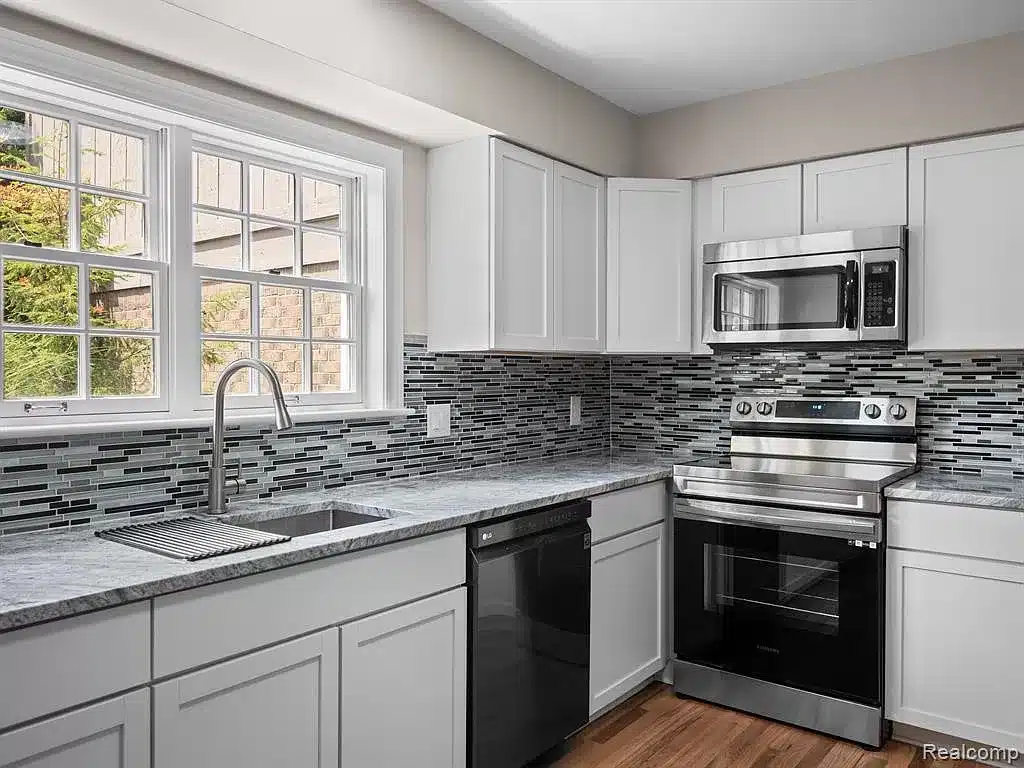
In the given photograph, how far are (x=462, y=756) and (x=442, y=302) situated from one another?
1553 mm

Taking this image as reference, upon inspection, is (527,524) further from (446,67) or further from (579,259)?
(446,67)

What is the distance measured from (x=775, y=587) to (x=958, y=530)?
24.8 inches

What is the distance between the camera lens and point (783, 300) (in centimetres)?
321

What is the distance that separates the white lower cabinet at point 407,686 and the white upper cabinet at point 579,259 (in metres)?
1.37

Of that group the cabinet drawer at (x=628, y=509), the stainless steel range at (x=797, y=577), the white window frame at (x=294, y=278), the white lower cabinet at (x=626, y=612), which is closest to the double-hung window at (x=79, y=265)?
the white window frame at (x=294, y=278)

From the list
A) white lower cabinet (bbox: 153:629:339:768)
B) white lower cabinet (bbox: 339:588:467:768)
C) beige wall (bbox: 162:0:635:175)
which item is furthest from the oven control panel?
white lower cabinet (bbox: 153:629:339:768)

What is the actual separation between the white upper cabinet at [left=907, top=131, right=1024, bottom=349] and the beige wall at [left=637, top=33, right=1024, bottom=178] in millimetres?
98

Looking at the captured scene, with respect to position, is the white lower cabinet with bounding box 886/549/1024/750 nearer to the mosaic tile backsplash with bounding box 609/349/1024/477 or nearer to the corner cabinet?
the mosaic tile backsplash with bounding box 609/349/1024/477

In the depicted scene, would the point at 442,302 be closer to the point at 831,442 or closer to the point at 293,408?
the point at 293,408

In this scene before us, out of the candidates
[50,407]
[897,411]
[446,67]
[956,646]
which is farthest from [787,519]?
[50,407]

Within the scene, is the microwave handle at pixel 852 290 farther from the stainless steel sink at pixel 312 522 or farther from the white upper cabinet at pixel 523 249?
the stainless steel sink at pixel 312 522

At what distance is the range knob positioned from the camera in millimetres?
3207

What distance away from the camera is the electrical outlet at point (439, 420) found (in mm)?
3059

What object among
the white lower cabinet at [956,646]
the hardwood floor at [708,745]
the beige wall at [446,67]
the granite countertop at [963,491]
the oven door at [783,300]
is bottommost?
the hardwood floor at [708,745]
